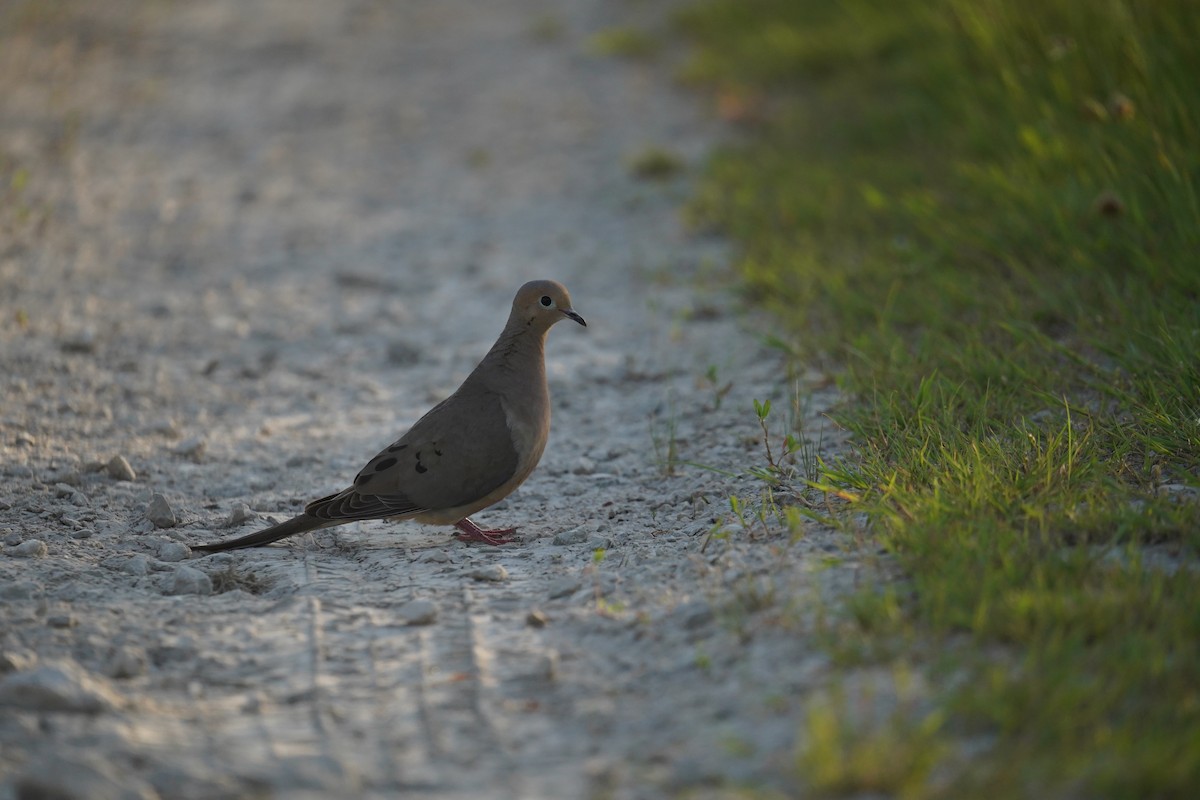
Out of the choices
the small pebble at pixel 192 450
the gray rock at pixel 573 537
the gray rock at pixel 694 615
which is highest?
the small pebble at pixel 192 450

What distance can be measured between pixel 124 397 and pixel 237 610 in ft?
7.18

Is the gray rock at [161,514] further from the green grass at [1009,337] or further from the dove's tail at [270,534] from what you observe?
the green grass at [1009,337]

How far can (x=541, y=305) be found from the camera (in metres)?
4.63

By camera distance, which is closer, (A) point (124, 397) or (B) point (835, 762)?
(B) point (835, 762)

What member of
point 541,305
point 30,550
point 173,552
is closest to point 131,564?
point 173,552

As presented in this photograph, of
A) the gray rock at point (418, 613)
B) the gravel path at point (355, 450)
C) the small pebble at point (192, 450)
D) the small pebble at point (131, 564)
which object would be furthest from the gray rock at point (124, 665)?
the small pebble at point (192, 450)

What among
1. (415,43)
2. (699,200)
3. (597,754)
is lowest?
(597,754)

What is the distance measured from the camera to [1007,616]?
2848mm

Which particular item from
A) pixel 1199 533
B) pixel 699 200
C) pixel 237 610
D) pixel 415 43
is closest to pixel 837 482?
pixel 1199 533

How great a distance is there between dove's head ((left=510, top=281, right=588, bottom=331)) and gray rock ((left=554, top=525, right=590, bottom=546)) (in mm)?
904

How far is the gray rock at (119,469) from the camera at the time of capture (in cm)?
451

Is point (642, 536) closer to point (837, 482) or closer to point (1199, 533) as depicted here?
point (837, 482)

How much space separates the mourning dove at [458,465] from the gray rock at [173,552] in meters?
0.06

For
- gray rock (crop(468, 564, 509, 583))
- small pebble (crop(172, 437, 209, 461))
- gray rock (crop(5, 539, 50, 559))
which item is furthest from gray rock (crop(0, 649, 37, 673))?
small pebble (crop(172, 437, 209, 461))
